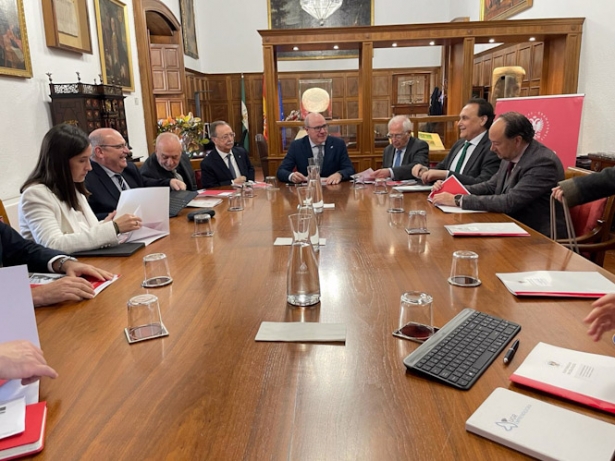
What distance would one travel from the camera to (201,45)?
11.5 meters

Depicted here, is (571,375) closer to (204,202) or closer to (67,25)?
(204,202)

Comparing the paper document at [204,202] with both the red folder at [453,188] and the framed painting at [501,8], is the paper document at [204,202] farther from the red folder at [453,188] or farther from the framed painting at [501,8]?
the framed painting at [501,8]

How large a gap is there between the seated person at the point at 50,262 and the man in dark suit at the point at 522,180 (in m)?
1.95

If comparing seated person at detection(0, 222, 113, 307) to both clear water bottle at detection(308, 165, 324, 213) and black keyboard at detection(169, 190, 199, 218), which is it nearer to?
black keyboard at detection(169, 190, 199, 218)

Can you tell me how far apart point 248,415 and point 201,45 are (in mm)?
11713

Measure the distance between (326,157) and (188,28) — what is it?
7.13 metres

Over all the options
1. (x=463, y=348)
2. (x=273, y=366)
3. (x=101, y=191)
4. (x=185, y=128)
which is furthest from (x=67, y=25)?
(x=463, y=348)

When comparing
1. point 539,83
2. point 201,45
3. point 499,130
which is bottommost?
point 499,130

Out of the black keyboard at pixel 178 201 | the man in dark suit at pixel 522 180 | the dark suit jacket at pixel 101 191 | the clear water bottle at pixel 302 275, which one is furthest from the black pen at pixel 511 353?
the dark suit jacket at pixel 101 191

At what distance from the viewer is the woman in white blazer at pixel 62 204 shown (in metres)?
2.13

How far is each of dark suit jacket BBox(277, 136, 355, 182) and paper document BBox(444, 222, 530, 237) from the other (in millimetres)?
2320

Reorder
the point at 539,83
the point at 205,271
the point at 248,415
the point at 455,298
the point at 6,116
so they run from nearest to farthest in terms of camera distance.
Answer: the point at 248,415 → the point at 455,298 → the point at 205,271 → the point at 6,116 → the point at 539,83

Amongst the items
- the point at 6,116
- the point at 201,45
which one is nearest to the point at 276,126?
the point at 6,116

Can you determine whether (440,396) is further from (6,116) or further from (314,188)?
(6,116)
